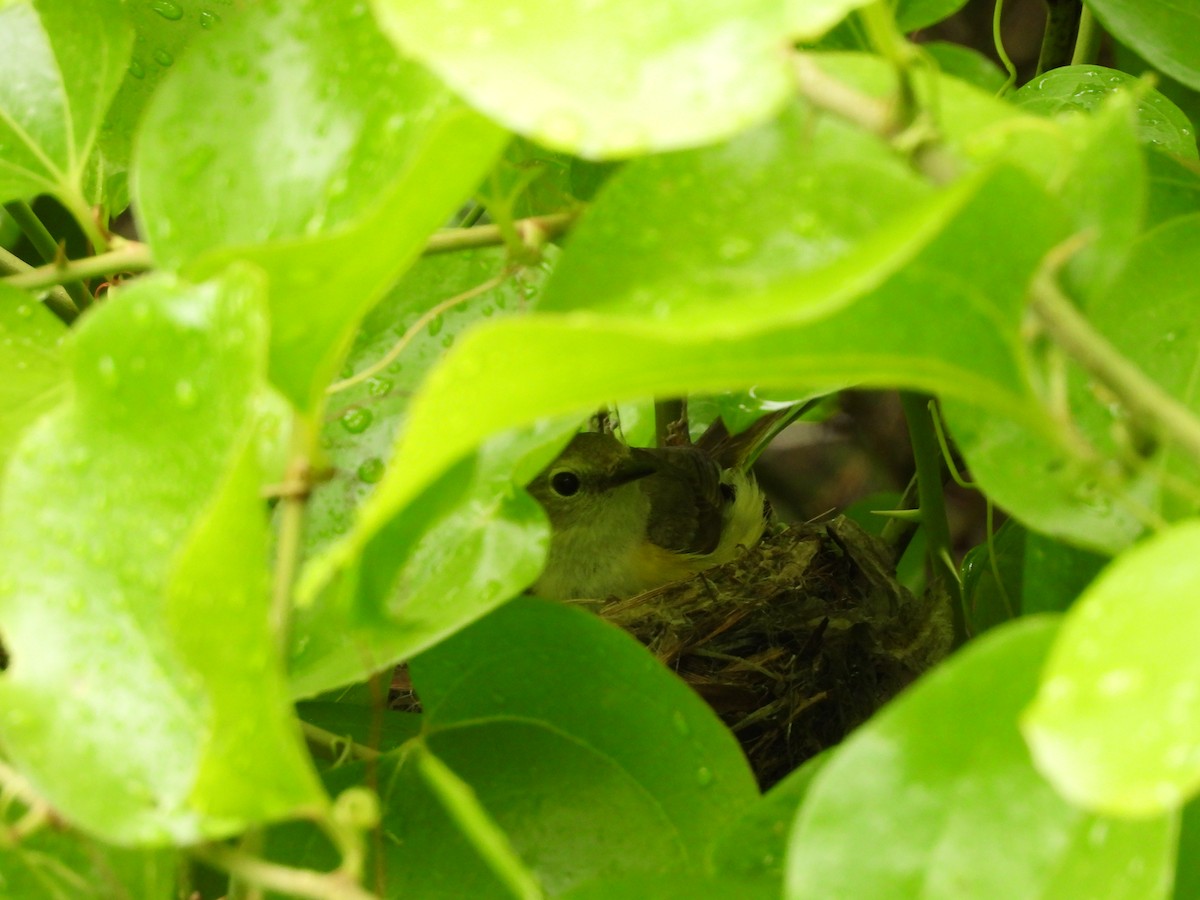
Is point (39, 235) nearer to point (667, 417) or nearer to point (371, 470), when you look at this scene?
point (371, 470)

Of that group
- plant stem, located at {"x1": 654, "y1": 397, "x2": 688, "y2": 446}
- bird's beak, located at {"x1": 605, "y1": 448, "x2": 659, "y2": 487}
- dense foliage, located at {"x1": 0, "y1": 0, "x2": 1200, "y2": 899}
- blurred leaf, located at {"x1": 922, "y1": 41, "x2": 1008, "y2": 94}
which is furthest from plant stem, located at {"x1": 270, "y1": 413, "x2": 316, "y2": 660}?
bird's beak, located at {"x1": 605, "y1": 448, "x2": 659, "y2": 487}

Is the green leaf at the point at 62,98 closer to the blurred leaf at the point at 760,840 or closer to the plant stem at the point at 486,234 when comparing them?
the plant stem at the point at 486,234

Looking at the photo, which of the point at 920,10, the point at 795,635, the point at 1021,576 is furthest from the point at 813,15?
the point at 795,635

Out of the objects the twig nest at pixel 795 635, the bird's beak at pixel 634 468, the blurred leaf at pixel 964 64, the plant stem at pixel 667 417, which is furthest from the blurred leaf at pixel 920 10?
the bird's beak at pixel 634 468

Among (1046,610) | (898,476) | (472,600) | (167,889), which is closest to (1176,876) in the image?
(1046,610)

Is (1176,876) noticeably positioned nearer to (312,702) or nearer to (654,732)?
(654,732)
